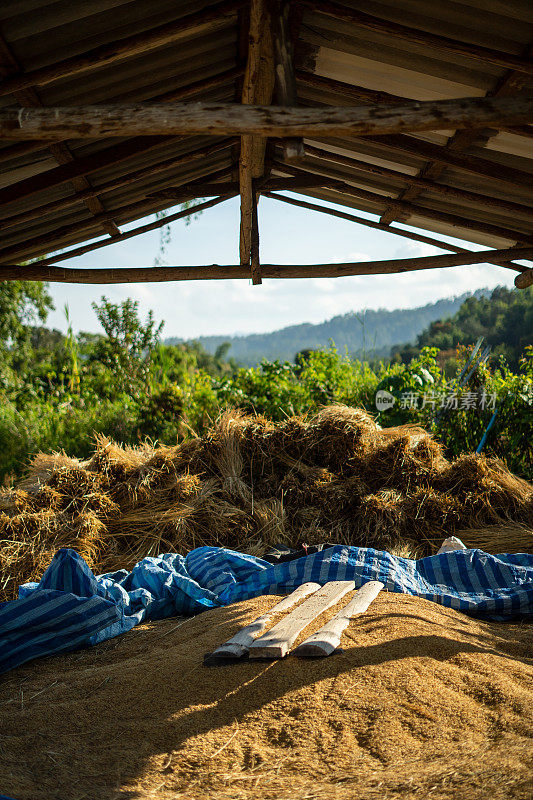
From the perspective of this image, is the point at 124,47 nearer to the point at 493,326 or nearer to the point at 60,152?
the point at 60,152

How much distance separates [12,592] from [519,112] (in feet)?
13.4

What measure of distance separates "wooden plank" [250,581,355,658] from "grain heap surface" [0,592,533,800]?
0.21ft

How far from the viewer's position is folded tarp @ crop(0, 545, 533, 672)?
9.67 ft

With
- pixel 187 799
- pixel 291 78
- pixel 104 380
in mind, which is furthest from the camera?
pixel 104 380

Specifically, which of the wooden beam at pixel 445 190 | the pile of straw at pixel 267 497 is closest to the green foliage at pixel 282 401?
the pile of straw at pixel 267 497

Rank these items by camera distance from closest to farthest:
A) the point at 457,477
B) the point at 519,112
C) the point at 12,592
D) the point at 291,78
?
the point at 519,112, the point at 291,78, the point at 12,592, the point at 457,477

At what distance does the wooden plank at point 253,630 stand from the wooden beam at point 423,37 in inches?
104

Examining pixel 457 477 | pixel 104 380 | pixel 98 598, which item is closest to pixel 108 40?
pixel 98 598

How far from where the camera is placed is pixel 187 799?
1.61m

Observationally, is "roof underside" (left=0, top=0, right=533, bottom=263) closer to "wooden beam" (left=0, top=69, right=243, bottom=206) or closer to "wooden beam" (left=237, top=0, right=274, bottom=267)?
"wooden beam" (left=0, top=69, right=243, bottom=206)

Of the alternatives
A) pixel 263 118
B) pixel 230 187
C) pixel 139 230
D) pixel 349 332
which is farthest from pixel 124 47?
pixel 349 332

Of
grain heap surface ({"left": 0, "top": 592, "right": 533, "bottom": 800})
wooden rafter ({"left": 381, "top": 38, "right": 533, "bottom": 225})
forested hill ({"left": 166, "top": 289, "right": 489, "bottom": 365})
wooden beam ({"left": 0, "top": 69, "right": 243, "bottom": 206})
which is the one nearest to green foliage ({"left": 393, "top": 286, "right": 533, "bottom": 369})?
wooden rafter ({"left": 381, "top": 38, "right": 533, "bottom": 225})

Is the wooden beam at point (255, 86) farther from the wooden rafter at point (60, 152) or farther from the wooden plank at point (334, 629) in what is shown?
the wooden plank at point (334, 629)

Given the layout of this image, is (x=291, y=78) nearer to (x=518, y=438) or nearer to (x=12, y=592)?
(x=12, y=592)
